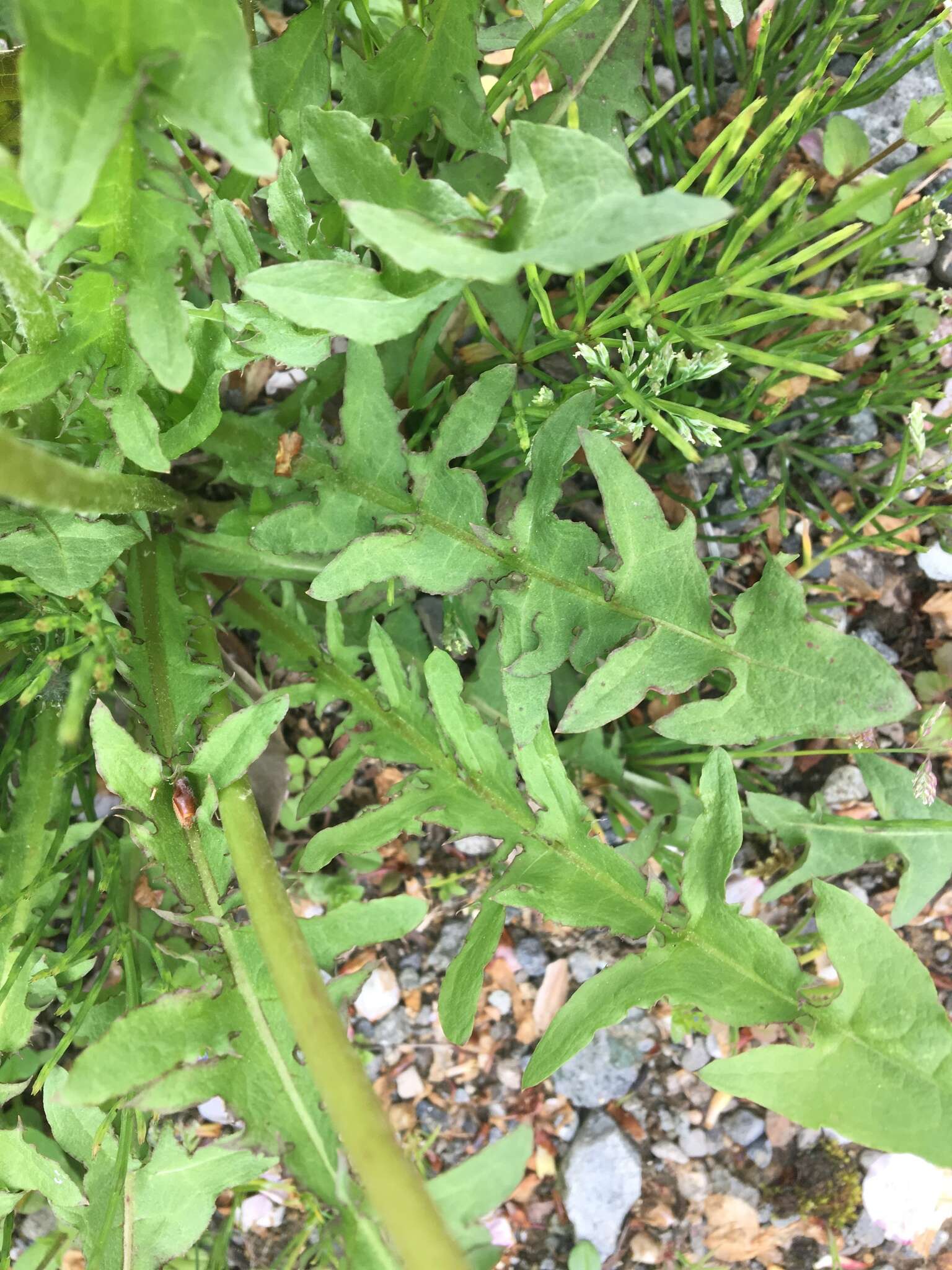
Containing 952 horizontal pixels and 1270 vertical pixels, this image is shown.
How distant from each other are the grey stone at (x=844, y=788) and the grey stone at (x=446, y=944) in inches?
26.3

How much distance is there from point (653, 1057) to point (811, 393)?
1.18 m

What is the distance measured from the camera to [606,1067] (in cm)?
165

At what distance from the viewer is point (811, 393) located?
1588 mm

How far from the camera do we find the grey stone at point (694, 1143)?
1661mm

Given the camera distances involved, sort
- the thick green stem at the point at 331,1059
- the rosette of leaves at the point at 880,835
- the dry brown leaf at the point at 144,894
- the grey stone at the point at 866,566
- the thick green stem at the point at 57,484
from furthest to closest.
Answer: the grey stone at the point at 866,566 → the dry brown leaf at the point at 144,894 → the rosette of leaves at the point at 880,835 → the thick green stem at the point at 331,1059 → the thick green stem at the point at 57,484

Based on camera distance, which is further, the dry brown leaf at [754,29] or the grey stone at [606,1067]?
the grey stone at [606,1067]

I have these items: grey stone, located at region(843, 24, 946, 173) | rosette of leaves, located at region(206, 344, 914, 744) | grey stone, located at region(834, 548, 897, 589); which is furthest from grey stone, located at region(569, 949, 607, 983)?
grey stone, located at region(843, 24, 946, 173)

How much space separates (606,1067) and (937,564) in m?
1.05

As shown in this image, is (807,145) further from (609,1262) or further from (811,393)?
(609,1262)

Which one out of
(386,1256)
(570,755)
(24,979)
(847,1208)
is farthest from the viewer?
(847,1208)

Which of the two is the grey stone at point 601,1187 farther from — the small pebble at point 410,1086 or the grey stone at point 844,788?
the grey stone at point 844,788

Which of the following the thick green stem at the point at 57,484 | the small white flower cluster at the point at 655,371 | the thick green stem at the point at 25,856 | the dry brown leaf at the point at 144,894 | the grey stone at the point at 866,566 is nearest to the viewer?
the thick green stem at the point at 57,484

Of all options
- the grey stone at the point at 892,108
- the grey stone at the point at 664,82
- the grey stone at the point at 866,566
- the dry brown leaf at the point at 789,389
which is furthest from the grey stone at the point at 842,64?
the grey stone at the point at 866,566

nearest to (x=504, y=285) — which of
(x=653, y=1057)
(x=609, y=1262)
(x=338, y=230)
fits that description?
(x=338, y=230)
